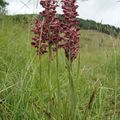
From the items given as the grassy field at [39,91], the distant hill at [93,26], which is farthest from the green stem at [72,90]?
the distant hill at [93,26]

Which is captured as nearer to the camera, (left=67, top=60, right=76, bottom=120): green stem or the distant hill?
(left=67, top=60, right=76, bottom=120): green stem

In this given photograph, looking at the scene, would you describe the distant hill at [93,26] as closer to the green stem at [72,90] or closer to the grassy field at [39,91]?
the grassy field at [39,91]

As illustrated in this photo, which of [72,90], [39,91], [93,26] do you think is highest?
[93,26]

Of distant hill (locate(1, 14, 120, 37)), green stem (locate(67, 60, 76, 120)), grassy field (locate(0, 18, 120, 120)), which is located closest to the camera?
green stem (locate(67, 60, 76, 120))

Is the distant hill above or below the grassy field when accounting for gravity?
above

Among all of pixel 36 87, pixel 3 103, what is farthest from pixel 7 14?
pixel 3 103

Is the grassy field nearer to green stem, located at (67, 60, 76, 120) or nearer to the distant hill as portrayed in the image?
green stem, located at (67, 60, 76, 120)

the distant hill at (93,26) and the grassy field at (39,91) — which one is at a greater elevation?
the distant hill at (93,26)

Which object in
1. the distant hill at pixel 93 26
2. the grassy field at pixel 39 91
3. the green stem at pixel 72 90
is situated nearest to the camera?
the green stem at pixel 72 90

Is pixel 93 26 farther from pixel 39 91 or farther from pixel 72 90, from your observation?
pixel 72 90

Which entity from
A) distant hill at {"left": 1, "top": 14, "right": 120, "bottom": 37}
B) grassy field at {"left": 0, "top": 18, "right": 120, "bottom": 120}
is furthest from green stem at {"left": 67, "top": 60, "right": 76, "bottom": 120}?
distant hill at {"left": 1, "top": 14, "right": 120, "bottom": 37}

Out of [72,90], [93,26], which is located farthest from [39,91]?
[93,26]

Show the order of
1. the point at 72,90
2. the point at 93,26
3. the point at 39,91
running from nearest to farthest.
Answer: the point at 72,90, the point at 39,91, the point at 93,26

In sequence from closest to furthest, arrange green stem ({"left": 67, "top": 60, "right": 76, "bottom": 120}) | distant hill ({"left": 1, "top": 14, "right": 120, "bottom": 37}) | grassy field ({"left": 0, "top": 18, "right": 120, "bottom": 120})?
green stem ({"left": 67, "top": 60, "right": 76, "bottom": 120}), grassy field ({"left": 0, "top": 18, "right": 120, "bottom": 120}), distant hill ({"left": 1, "top": 14, "right": 120, "bottom": 37})
